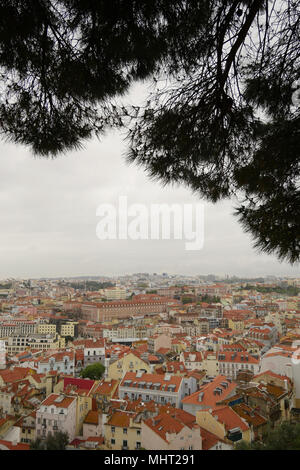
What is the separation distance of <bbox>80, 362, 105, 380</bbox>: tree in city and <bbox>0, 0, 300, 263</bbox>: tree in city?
9.55 m

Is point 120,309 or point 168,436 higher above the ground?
point 168,436

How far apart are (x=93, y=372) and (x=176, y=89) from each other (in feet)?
32.8

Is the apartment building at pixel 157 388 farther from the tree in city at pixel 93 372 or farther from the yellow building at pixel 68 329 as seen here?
the yellow building at pixel 68 329

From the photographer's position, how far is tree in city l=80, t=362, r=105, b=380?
9.74m

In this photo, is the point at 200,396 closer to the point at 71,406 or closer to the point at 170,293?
the point at 71,406

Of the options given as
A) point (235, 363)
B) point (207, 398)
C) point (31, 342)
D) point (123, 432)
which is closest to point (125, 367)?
point (235, 363)

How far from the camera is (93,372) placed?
32.6 ft

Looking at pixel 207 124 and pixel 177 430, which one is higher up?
pixel 207 124

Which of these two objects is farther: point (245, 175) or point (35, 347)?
point (35, 347)

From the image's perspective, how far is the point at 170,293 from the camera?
34562mm

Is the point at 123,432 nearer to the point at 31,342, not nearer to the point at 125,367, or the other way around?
the point at 125,367

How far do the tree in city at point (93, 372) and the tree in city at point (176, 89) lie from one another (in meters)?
9.55

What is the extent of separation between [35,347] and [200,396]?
1212cm
